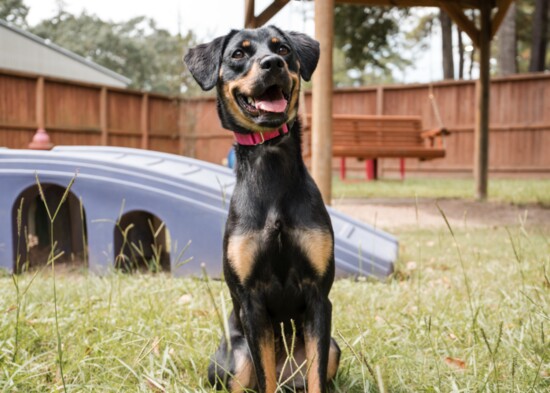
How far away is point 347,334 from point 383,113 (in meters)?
13.5

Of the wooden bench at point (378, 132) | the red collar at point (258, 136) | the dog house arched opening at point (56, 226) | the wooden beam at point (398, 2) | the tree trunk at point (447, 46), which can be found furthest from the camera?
the tree trunk at point (447, 46)

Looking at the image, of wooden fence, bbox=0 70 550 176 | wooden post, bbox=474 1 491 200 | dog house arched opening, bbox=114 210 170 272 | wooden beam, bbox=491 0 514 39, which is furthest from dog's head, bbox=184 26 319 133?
wooden fence, bbox=0 70 550 176

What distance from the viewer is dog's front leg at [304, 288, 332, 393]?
1646 mm

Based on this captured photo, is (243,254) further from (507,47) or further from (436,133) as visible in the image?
(507,47)

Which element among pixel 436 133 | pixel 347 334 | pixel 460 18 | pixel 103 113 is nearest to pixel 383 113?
pixel 436 133

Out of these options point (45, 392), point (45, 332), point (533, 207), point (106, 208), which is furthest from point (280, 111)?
point (533, 207)

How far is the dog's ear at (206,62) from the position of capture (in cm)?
192

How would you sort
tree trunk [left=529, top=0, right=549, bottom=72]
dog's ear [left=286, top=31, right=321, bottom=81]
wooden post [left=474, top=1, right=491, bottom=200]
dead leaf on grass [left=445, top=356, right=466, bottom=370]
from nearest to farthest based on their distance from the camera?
dog's ear [left=286, top=31, right=321, bottom=81] < dead leaf on grass [left=445, top=356, right=466, bottom=370] < wooden post [left=474, top=1, right=491, bottom=200] < tree trunk [left=529, top=0, right=549, bottom=72]

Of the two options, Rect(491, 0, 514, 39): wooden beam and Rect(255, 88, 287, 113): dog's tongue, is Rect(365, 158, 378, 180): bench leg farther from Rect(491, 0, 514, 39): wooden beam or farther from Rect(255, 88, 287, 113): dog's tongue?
Rect(255, 88, 287, 113): dog's tongue

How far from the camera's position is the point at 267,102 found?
5.79ft

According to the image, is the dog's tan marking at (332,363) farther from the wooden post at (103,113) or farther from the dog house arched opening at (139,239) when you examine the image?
the wooden post at (103,113)

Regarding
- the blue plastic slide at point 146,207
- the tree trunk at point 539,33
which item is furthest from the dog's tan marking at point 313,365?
the tree trunk at point 539,33

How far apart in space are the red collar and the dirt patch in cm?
371

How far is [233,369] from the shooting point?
73.2 inches
